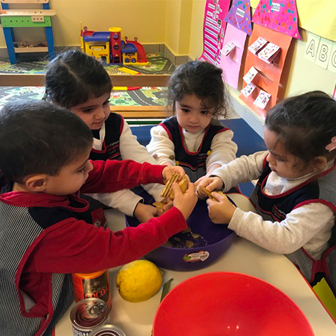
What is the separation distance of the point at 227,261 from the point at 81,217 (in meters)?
0.39

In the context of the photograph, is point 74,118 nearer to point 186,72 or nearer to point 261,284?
point 261,284

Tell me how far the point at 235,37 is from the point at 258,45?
1.64ft

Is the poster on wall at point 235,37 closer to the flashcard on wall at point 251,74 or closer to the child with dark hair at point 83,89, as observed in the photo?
the flashcard on wall at point 251,74

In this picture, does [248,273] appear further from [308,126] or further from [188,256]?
[308,126]

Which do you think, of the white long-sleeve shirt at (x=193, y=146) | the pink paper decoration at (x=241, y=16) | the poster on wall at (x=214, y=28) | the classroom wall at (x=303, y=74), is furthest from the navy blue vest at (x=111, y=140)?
the poster on wall at (x=214, y=28)

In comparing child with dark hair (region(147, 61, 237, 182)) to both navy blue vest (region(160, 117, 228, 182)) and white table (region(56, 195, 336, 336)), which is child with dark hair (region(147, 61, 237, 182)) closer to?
navy blue vest (region(160, 117, 228, 182))

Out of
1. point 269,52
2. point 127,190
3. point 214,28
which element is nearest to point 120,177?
point 127,190

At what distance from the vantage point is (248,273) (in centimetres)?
84

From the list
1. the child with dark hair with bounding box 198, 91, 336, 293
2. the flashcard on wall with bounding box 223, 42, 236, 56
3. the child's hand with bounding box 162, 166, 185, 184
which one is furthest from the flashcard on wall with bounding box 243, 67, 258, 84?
the child's hand with bounding box 162, 166, 185, 184

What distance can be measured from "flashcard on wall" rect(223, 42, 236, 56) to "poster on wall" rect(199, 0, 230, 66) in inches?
7.4

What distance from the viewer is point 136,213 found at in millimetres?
959

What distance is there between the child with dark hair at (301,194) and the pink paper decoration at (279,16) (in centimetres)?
110

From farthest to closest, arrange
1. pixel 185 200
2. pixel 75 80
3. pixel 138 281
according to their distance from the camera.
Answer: pixel 75 80
pixel 185 200
pixel 138 281

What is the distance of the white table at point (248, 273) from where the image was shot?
70cm
